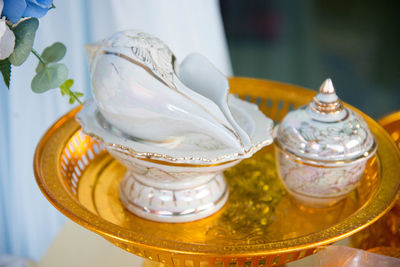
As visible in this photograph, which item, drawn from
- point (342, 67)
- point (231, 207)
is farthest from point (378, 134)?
point (342, 67)

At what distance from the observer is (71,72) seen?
0.72 metres

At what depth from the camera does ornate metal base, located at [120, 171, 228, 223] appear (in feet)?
1.65

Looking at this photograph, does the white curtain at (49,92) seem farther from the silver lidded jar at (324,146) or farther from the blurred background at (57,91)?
the silver lidded jar at (324,146)

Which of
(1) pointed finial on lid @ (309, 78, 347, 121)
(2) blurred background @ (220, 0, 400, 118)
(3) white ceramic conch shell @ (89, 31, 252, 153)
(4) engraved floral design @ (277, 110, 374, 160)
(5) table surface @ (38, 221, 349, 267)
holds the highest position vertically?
(3) white ceramic conch shell @ (89, 31, 252, 153)

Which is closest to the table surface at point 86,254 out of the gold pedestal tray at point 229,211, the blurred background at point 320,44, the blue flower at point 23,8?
the gold pedestal tray at point 229,211

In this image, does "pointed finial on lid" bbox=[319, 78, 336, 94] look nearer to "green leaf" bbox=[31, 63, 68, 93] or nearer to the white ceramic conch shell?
the white ceramic conch shell

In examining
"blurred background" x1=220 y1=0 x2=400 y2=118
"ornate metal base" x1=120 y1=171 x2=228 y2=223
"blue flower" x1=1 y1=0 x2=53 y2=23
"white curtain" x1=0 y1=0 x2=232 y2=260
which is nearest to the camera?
"blue flower" x1=1 y1=0 x2=53 y2=23

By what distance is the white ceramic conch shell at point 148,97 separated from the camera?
17.1 inches

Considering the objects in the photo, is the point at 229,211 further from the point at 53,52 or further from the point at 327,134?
the point at 53,52

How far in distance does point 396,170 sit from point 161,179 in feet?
0.91

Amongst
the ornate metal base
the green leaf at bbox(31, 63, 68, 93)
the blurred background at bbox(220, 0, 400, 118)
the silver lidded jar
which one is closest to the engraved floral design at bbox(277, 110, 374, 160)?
the silver lidded jar

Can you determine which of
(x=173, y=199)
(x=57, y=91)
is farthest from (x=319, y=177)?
(x=57, y=91)

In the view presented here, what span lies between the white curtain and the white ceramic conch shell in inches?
8.8

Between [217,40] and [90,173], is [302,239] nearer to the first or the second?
[90,173]
